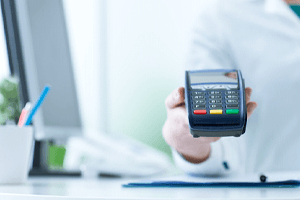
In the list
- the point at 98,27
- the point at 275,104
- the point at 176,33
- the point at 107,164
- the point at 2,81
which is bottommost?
the point at 107,164

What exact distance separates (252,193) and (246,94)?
0.41 ft

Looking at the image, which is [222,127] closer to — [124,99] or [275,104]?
[275,104]

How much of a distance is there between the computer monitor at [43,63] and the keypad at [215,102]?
567mm

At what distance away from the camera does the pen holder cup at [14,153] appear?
466 mm

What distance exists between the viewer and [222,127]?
37 centimetres

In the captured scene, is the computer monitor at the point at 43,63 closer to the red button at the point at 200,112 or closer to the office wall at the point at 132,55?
the office wall at the point at 132,55

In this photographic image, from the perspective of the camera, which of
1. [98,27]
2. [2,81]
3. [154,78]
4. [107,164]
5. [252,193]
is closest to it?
[252,193]

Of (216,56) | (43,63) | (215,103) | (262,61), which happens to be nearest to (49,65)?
(43,63)

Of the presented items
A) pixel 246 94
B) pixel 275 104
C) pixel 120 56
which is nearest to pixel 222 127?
pixel 246 94

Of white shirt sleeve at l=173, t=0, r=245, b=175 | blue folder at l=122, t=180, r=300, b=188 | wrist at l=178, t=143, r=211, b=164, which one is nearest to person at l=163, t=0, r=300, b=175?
white shirt sleeve at l=173, t=0, r=245, b=175

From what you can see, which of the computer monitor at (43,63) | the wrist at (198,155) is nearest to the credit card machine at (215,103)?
the wrist at (198,155)

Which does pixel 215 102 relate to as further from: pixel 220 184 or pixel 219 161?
pixel 219 161

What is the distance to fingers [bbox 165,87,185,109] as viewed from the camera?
0.41 m

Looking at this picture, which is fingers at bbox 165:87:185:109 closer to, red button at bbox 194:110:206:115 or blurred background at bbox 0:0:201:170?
red button at bbox 194:110:206:115
